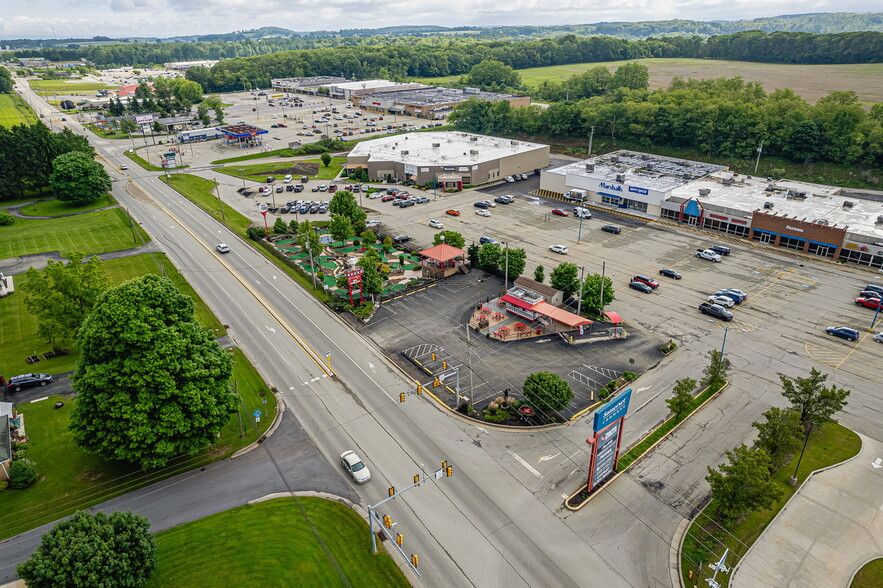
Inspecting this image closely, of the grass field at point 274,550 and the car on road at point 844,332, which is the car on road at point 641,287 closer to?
A: the car on road at point 844,332

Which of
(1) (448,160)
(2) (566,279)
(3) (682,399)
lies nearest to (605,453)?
(3) (682,399)

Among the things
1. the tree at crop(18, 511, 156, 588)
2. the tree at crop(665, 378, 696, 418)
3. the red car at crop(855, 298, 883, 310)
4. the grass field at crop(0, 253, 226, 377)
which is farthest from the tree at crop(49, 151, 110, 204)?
the red car at crop(855, 298, 883, 310)

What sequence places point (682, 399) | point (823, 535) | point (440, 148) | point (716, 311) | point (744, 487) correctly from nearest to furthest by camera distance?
point (744, 487)
point (823, 535)
point (682, 399)
point (716, 311)
point (440, 148)

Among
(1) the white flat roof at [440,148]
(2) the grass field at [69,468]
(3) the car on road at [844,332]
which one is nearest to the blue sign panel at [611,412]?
(2) the grass field at [69,468]

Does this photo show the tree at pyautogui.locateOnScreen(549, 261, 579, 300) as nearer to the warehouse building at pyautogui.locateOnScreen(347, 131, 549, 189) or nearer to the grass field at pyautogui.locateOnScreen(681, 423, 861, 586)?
the grass field at pyautogui.locateOnScreen(681, 423, 861, 586)

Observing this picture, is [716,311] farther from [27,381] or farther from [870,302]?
[27,381]

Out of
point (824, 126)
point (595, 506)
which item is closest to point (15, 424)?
point (595, 506)
